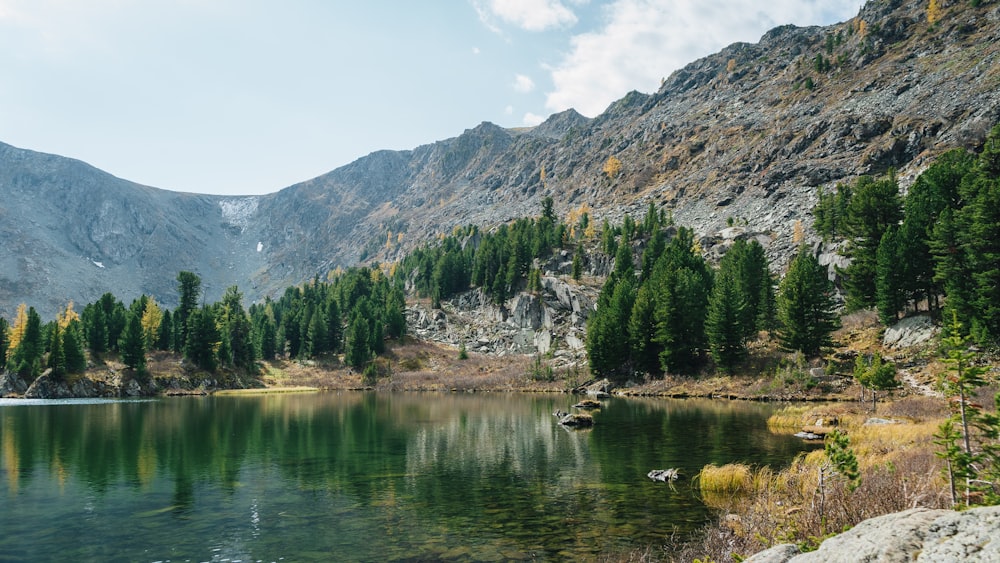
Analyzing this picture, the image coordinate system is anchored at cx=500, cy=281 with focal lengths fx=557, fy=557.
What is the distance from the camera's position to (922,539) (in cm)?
737

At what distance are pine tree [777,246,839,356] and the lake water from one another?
86.2ft

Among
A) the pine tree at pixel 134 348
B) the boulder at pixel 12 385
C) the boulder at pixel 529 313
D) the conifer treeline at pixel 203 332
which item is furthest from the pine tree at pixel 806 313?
the boulder at pixel 12 385

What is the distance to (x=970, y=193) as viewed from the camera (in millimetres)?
69500

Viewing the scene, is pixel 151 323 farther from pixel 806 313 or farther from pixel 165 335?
pixel 806 313

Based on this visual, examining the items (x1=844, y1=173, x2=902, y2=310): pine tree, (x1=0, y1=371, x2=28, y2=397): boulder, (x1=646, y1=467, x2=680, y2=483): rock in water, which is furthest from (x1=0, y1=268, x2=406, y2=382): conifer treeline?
(x1=646, y1=467, x2=680, y2=483): rock in water

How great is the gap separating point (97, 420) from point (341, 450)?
41.5 meters

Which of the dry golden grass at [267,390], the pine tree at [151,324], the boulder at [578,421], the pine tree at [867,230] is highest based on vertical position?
the pine tree at [867,230]

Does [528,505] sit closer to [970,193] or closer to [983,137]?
[970,193]

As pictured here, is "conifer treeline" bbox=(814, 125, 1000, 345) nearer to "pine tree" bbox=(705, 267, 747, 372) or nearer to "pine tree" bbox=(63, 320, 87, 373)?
"pine tree" bbox=(705, 267, 747, 372)

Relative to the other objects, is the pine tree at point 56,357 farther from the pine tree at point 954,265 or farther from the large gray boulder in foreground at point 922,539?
the pine tree at point 954,265

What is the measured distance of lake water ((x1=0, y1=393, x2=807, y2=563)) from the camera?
22109 millimetres

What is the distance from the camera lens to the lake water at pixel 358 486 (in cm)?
2211

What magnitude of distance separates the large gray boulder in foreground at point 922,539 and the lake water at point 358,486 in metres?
13.5

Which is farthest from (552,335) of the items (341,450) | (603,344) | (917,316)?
(341,450)
